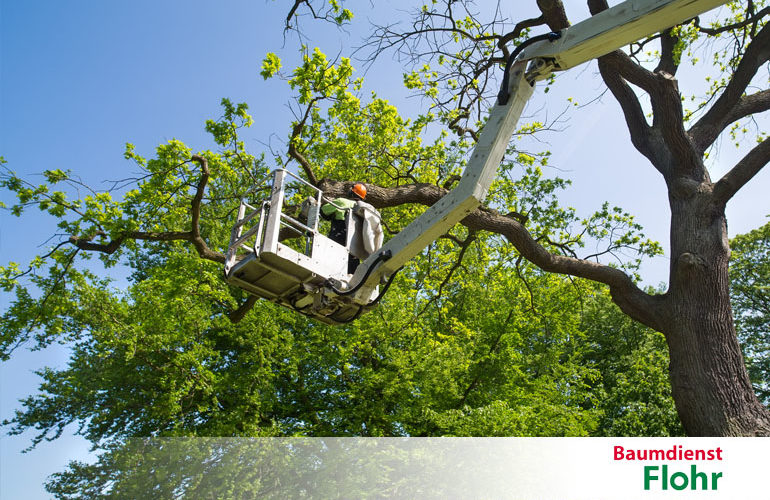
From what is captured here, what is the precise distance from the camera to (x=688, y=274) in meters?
7.99

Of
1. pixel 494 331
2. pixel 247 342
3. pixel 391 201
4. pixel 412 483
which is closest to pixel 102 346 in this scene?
pixel 247 342

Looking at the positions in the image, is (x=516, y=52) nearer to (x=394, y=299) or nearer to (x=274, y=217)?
(x=274, y=217)

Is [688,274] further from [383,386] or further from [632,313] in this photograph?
[383,386]

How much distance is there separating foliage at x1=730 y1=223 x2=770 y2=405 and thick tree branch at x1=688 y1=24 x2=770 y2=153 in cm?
1963

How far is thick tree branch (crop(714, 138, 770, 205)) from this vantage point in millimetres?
8398

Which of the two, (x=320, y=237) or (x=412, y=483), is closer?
(x=320, y=237)

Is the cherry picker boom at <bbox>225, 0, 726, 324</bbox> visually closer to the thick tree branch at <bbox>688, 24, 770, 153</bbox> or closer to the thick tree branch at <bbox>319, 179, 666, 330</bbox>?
the thick tree branch at <bbox>319, 179, 666, 330</bbox>

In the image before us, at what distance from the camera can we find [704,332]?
759 cm

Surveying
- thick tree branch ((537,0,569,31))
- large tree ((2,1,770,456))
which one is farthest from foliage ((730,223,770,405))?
thick tree branch ((537,0,569,31))

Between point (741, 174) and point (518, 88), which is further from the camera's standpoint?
point (741, 174)

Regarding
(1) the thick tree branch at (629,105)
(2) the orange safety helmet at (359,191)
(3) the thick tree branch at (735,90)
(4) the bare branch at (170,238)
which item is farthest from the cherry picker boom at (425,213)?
(3) the thick tree branch at (735,90)

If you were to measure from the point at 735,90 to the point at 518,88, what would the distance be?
5119 millimetres

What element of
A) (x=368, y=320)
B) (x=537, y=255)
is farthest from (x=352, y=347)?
(x=537, y=255)

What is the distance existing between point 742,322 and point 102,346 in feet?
87.0
